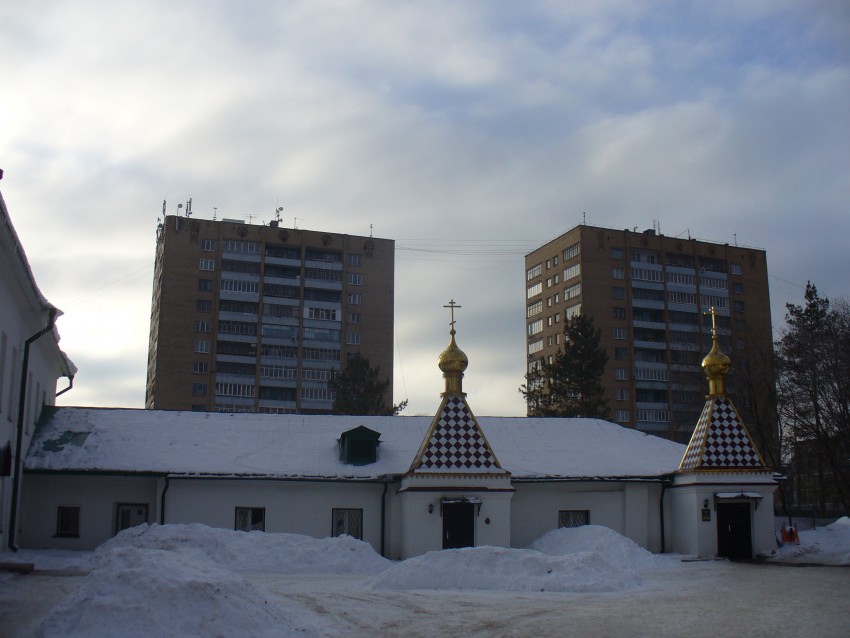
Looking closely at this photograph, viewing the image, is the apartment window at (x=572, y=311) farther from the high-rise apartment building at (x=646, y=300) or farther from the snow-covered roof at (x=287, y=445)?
the snow-covered roof at (x=287, y=445)

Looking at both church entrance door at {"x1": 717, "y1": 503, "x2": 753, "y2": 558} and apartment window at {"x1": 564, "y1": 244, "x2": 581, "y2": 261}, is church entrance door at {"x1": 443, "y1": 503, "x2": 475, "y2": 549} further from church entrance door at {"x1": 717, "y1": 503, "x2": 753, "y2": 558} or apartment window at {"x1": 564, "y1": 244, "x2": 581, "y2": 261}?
apartment window at {"x1": 564, "y1": 244, "x2": 581, "y2": 261}

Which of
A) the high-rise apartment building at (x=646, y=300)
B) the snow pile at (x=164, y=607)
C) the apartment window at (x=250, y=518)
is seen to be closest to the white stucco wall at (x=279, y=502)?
the apartment window at (x=250, y=518)

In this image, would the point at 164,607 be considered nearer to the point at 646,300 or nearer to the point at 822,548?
the point at 822,548

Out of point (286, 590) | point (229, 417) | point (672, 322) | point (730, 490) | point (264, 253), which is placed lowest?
point (286, 590)

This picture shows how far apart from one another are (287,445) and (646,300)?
56.4 m

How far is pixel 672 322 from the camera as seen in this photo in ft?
262

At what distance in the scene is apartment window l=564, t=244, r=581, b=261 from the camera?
259 feet

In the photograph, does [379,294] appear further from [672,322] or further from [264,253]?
[672,322]

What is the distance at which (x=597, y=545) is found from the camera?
23.7 meters

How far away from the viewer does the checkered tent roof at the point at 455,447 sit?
25703mm

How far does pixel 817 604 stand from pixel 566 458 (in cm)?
1462

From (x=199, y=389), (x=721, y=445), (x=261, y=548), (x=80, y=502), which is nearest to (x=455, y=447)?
(x=261, y=548)

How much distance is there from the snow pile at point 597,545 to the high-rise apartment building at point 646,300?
1970 inches

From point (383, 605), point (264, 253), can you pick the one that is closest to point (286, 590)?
point (383, 605)
